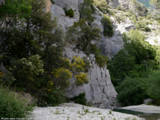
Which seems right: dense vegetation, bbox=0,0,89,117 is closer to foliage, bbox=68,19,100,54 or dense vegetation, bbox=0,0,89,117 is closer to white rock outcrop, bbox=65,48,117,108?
white rock outcrop, bbox=65,48,117,108

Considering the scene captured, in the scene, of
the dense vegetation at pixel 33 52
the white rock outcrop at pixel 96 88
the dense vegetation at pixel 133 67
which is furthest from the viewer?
the dense vegetation at pixel 133 67

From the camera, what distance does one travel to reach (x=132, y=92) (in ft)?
98.3

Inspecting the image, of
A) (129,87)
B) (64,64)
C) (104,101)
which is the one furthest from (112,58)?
(64,64)

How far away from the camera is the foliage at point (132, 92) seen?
97.1 ft

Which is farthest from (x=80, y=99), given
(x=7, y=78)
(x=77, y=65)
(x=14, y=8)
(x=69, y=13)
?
(x=69, y=13)

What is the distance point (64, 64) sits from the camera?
62.7 ft

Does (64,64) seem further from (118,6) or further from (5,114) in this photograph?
(118,6)

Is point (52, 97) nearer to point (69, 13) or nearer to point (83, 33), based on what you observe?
point (83, 33)

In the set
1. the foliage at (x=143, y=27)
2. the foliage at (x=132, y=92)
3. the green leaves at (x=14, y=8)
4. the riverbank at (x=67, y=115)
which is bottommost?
the riverbank at (x=67, y=115)

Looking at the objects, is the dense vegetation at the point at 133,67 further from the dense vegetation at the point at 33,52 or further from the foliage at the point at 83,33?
the dense vegetation at the point at 33,52

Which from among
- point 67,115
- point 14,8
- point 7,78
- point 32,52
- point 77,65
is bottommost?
point 67,115

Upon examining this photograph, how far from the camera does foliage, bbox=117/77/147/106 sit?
2959 cm

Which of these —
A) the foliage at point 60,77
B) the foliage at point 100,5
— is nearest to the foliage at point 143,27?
the foliage at point 100,5

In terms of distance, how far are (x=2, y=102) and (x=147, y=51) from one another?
136 feet
